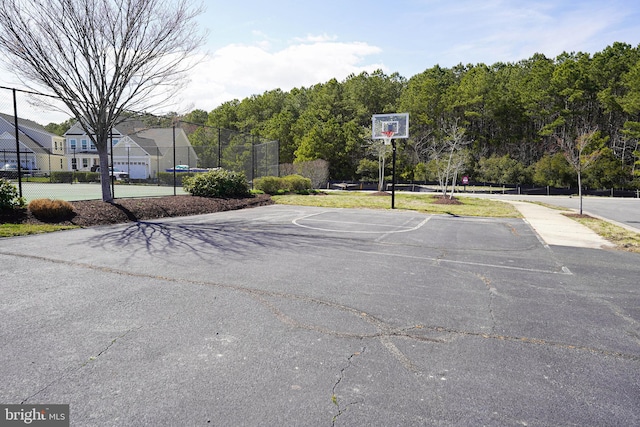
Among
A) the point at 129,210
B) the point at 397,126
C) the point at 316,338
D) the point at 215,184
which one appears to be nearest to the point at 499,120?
the point at 397,126

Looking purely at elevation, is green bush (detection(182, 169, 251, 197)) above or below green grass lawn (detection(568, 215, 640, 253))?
above

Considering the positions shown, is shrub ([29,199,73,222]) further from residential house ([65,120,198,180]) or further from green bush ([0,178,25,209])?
residential house ([65,120,198,180])

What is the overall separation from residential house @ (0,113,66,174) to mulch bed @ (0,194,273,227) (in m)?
8.21

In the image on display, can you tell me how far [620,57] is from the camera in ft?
139

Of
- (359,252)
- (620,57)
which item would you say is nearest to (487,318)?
(359,252)

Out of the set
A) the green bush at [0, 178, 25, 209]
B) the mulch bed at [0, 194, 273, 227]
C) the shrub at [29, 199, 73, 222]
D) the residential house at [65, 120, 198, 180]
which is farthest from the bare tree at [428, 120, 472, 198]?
the residential house at [65, 120, 198, 180]

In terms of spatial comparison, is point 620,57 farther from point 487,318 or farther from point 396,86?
point 487,318

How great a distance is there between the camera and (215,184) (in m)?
17.4

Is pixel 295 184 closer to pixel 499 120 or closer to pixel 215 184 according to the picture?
pixel 215 184

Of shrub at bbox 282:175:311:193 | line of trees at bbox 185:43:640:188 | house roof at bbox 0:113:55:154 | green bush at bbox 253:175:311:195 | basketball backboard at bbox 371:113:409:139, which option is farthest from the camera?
line of trees at bbox 185:43:640:188

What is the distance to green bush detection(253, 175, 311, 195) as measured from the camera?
23016mm

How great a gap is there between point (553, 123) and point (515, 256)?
146ft

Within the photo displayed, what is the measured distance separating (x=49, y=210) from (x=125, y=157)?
120 ft

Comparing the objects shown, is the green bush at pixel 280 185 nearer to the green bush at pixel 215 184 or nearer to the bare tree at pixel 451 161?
the green bush at pixel 215 184
